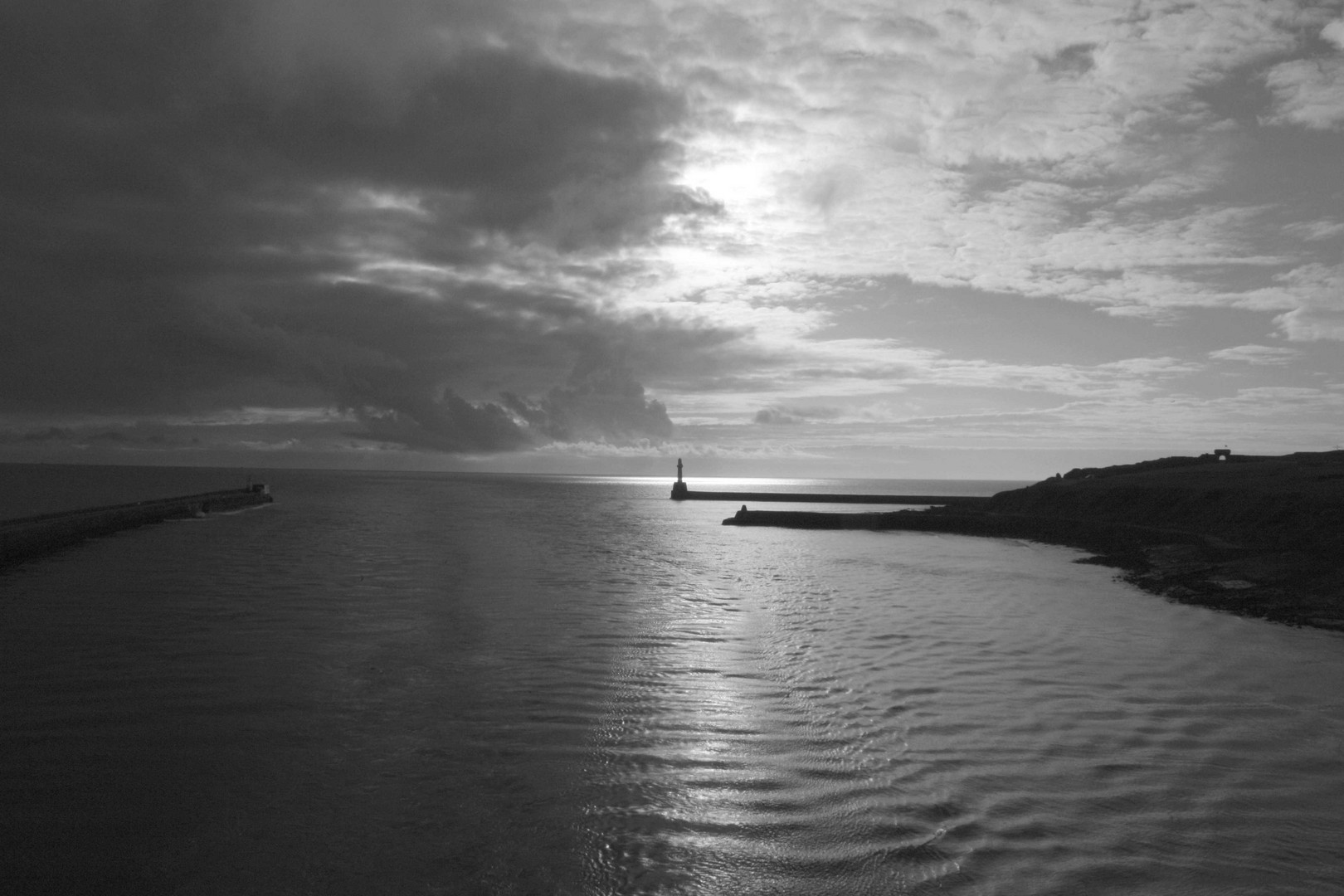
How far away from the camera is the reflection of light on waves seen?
8242mm

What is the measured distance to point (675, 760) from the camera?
11.3 metres

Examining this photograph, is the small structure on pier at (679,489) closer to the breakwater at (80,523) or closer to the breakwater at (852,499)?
the breakwater at (852,499)

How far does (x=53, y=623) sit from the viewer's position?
21.1m

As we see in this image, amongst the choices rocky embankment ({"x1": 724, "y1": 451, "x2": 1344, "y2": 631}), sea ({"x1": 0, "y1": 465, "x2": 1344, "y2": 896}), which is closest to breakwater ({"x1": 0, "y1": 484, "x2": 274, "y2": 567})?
sea ({"x1": 0, "y1": 465, "x2": 1344, "y2": 896})

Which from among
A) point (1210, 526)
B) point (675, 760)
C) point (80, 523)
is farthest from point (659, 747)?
point (80, 523)

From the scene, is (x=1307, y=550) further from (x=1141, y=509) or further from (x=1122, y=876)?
(x=1122, y=876)

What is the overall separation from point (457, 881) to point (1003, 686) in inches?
447

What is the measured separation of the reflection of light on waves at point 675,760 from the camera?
27.0ft

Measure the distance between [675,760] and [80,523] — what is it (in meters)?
50.4

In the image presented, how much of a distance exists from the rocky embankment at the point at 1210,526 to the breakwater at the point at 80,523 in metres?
46.5

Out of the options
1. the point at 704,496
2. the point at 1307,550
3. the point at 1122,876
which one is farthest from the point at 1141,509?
the point at 704,496

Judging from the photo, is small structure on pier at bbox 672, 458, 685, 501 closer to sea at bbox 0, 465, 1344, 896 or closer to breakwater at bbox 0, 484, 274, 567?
breakwater at bbox 0, 484, 274, 567

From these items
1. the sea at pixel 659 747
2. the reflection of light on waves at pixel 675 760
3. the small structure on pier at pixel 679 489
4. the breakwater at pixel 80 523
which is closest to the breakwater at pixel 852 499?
the small structure on pier at pixel 679 489

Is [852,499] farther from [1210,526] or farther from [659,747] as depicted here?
[659,747]
